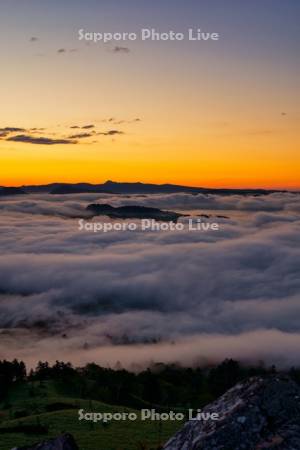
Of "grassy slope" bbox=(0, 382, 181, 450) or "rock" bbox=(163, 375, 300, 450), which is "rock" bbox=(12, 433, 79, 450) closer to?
"rock" bbox=(163, 375, 300, 450)

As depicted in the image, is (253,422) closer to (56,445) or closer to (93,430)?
(56,445)

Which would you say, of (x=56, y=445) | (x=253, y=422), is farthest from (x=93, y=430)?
(x=253, y=422)

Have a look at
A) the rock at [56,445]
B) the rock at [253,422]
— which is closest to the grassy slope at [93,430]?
the rock at [56,445]

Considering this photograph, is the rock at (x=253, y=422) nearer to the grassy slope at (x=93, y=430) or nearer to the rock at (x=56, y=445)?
the rock at (x=56, y=445)

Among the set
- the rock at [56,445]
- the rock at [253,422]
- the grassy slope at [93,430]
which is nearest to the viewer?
the rock at [253,422]

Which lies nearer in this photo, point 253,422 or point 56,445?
point 253,422

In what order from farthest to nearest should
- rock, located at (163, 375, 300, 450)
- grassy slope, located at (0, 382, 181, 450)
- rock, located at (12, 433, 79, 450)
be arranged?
grassy slope, located at (0, 382, 181, 450)
rock, located at (12, 433, 79, 450)
rock, located at (163, 375, 300, 450)

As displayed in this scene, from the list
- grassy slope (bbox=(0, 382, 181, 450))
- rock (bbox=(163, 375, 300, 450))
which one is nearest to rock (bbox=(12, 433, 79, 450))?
rock (bbox=(163, 375, 300, 450))

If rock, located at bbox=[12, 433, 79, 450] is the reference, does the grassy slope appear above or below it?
below
